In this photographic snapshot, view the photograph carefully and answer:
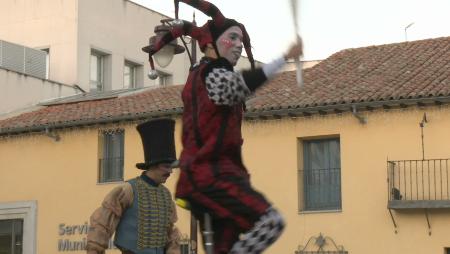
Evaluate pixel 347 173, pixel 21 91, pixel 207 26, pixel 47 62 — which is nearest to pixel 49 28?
pixel 47 62

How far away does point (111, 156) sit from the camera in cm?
3039

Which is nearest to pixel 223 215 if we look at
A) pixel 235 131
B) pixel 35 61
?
pixel 235 131

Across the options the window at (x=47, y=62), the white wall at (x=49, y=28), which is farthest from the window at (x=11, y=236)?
the window at (x=47, y=62)

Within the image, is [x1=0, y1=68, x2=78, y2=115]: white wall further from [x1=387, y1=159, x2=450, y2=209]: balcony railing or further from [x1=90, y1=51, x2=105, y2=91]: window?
[x1=387, y1=159, x2=450, y2=209]: balcony railing

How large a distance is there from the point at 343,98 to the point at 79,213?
347 inches

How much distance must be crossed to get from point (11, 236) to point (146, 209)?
2456 cm

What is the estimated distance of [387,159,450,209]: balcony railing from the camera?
2508 cm

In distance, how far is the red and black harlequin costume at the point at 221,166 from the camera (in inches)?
217

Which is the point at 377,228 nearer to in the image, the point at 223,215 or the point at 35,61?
the point at 35,61

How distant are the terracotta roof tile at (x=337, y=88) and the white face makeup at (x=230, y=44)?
1912 cm

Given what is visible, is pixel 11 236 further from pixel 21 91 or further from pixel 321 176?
pixel 321 176

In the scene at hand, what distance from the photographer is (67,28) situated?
39.4 metres

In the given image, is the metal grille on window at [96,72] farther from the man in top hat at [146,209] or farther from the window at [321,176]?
the man in top hat at [146,209]

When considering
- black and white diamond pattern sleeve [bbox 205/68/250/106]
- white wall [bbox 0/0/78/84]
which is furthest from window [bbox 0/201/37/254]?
black and white diamond pattern sleeve [bbox 205/68/250/106]
